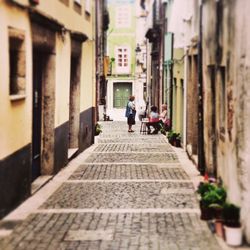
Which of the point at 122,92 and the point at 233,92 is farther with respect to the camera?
the point at 122,92

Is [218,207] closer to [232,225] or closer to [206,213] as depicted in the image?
[206,213]

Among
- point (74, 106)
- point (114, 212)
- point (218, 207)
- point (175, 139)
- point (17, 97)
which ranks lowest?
point (114, 212)

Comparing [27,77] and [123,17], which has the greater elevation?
[123,17]

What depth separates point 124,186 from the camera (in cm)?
1463

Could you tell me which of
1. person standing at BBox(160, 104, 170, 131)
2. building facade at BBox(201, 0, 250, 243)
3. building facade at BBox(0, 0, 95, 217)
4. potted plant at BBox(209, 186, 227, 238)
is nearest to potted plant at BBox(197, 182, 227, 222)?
potted plant at BBox(209, 186, 227, 238)

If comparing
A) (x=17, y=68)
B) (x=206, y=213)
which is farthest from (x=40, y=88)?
(x=206, y=213)

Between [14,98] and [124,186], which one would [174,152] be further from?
[14,98]

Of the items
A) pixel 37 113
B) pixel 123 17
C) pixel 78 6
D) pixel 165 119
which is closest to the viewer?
pixel 37 113

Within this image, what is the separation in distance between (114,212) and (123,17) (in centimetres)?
5543

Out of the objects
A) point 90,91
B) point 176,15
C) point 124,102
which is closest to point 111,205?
point 176,15

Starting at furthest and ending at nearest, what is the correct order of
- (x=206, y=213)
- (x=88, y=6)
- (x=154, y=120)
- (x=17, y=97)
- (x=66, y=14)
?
(x=154, y=120)
(x=88, y=6)
(x=66, y=14)
(x=17, y=97)
(x=206, y=213)

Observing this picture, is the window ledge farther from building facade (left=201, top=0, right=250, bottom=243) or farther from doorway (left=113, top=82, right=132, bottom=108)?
doorway (left=113, top=82, right=132, bottom=108)

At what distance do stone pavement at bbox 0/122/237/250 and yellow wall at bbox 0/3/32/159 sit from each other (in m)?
1.16

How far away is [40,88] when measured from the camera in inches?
626
